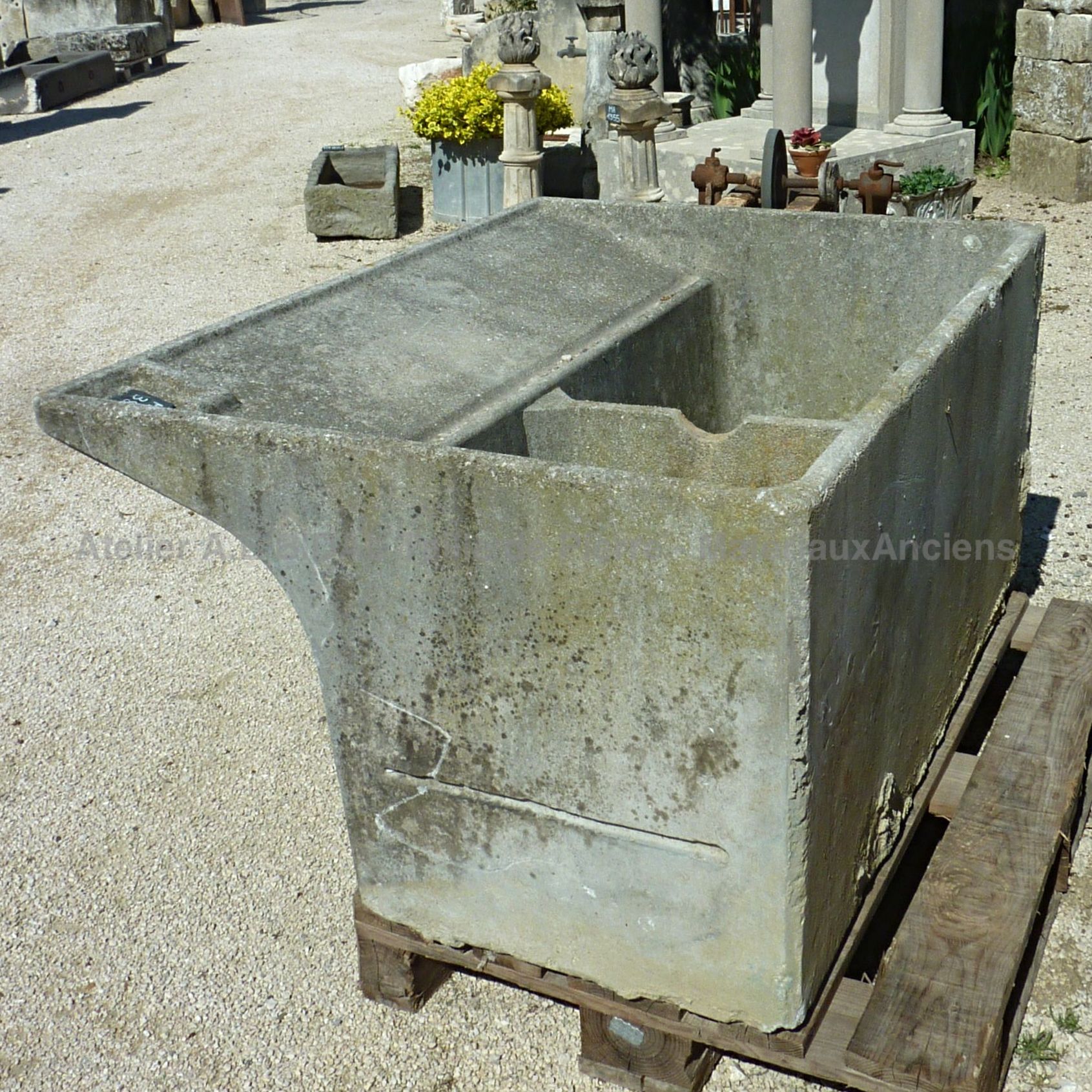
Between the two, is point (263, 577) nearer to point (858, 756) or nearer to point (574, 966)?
point (574, 966)

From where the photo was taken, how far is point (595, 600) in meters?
2.26

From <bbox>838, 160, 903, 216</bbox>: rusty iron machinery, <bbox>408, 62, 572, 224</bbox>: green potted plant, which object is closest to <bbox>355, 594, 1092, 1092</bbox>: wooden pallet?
<bbox>838, 160, 903, 216</bbox>: rusty iron machinery

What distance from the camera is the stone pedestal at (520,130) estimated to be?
8305mm

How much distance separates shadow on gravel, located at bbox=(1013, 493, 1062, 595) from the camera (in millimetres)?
4516

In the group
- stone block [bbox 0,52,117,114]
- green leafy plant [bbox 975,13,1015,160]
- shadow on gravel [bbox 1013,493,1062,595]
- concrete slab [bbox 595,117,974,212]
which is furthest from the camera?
stone block [bbox 0,52,117,114]

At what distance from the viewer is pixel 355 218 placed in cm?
927

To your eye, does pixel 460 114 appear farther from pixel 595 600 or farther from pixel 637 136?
pixel 595 600

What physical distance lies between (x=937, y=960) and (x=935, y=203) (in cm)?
640

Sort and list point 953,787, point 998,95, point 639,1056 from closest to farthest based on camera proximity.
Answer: point 639,1056 < point 953,787 < point 998,95

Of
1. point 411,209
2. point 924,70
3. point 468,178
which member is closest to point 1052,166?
point 924,70

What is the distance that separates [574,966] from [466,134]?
758cm

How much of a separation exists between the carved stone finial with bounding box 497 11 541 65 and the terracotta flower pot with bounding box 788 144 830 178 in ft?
6.19

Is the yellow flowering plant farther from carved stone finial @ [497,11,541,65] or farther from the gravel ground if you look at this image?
the gravel ground

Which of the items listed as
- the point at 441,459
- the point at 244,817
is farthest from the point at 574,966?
the point at 244,817
